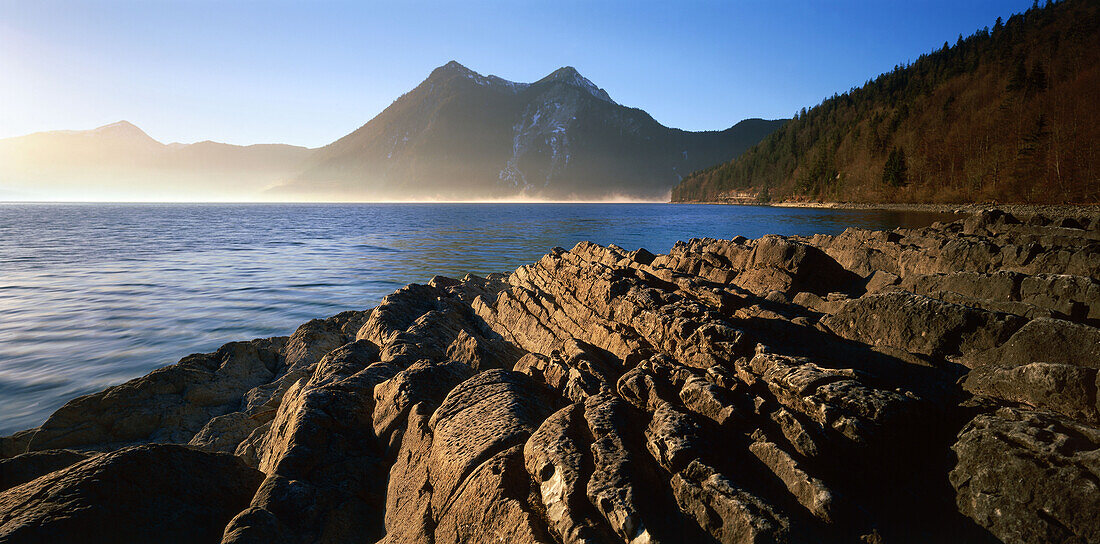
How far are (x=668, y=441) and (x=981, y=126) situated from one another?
89.3 meters

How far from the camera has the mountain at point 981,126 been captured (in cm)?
5022

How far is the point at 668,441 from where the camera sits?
362 cm

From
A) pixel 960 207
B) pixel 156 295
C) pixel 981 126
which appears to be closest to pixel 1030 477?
pixel 156 295

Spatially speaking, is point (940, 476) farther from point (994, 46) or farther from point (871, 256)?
point (994, 46)

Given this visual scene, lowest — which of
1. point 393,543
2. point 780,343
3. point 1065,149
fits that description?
point 393,543

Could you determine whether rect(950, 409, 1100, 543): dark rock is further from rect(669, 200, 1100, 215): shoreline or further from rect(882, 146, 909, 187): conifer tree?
rect(882, 146, 909, 187): conifer tree

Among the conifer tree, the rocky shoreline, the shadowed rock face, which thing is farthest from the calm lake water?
the conifer tree

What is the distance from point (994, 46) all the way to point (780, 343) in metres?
123

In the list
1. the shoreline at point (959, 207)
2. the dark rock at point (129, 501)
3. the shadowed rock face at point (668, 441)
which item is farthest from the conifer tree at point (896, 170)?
the dark rock at point (129, 501)

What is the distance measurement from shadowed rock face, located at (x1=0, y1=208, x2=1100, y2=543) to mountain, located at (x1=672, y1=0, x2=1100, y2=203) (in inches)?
2551

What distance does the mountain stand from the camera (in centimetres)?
5022

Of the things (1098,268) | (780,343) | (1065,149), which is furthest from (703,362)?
(1065,149)

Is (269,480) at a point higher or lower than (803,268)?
lower

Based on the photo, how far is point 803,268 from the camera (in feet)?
34.3
